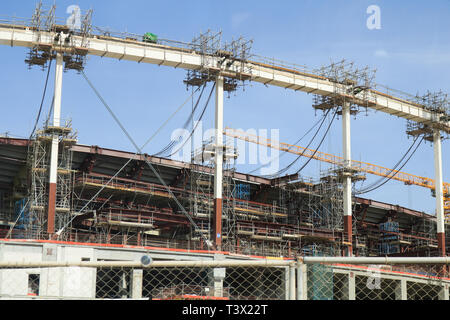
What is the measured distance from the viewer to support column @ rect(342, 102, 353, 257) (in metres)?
49.6

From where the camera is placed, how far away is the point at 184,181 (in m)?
49.8

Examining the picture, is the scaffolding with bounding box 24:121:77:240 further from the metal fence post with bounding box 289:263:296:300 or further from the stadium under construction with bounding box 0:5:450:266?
the metal fence post with bounding box 289:263:296:300

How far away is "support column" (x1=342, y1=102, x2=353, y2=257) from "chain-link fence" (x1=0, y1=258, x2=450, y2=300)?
5041mm

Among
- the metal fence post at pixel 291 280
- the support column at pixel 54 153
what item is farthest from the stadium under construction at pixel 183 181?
the metal fence post at pixel 291 280

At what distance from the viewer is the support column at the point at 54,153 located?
3766cm

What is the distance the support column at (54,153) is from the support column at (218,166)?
34.9ft

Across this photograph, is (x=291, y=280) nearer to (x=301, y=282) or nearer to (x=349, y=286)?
(x=301, y=282)

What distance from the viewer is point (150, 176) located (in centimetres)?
4953

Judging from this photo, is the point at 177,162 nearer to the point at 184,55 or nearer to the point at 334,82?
the point at 184,55

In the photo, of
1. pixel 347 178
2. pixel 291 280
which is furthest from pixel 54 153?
pixel 291 280

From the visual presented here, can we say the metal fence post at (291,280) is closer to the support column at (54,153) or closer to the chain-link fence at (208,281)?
the chain-link fence at (208,281)
